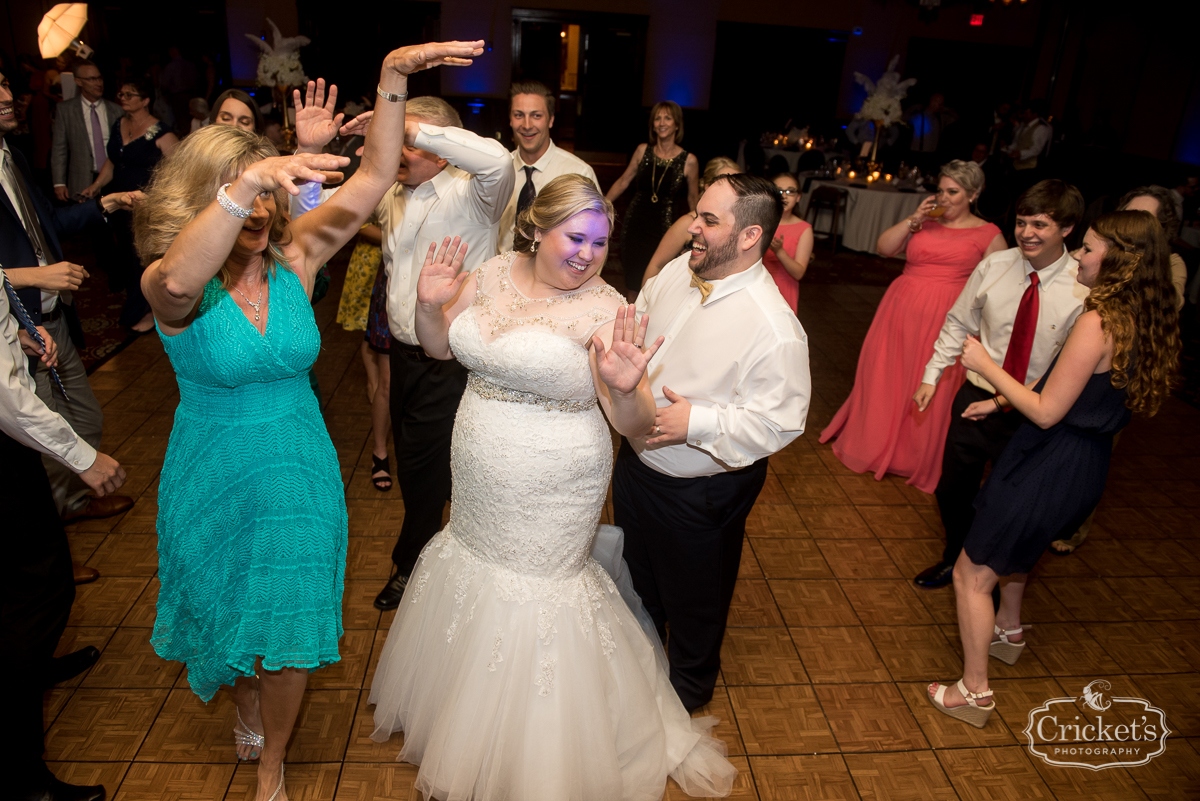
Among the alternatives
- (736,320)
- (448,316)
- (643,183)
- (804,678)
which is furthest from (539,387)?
(643,183)

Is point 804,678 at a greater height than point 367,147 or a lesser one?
lesser

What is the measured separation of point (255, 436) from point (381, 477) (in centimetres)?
187

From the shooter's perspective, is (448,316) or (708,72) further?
(708,72)

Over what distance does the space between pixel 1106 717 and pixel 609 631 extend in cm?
180

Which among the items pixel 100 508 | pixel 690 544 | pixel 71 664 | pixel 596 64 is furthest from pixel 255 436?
pixel 596 64

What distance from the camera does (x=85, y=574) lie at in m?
2.96

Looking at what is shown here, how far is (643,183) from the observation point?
5117 millimetres

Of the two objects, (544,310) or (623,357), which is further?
(544,310)

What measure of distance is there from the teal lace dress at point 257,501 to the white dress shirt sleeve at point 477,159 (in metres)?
0.75

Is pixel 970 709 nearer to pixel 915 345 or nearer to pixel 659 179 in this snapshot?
pixel 915 345

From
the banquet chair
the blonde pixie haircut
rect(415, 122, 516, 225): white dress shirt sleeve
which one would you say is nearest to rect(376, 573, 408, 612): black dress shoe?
rect(415, 122, 516, 225): white dress shirt sleeve

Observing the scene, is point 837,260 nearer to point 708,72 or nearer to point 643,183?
point 643,183

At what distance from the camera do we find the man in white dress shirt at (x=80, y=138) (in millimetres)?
5445

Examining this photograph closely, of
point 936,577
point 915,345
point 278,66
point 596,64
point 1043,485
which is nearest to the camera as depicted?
point 1043,485
